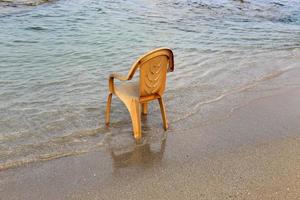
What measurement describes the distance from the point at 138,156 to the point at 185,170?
2.04 feet

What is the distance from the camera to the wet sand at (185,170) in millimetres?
3801

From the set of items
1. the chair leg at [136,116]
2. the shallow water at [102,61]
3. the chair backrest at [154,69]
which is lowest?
the shallow water at [102,61]

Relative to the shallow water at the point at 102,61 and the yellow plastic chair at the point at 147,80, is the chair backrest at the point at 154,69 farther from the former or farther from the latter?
the shallow water at the point at 102,61

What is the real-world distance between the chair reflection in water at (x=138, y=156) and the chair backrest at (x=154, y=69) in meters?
0.64

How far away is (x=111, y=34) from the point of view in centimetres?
1159

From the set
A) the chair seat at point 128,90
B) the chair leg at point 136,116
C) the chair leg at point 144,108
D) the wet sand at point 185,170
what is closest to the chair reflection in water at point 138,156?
the wet sand at point 185,170

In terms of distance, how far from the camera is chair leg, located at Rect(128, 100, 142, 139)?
4.91m

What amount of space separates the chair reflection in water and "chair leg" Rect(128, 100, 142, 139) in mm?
218

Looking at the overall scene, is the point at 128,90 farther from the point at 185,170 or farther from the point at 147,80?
the point at 185,170

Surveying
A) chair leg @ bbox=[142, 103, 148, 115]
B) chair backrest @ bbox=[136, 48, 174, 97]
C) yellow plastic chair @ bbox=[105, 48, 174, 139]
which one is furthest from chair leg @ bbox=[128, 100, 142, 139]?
chair leg @ bbox=[142, 103, 148, 115]

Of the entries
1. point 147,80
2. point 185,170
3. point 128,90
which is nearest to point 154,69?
point 147,80

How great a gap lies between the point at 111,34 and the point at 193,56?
3.23m

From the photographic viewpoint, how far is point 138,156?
4.55 metres

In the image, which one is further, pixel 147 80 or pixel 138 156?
pixel 147 80
